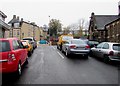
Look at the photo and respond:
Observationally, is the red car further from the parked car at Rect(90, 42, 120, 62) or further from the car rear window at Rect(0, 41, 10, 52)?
the parked car at Rect(90, 42, 120, 62)

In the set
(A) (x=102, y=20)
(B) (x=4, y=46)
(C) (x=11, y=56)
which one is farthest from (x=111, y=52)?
(A) (x=102, y=20)

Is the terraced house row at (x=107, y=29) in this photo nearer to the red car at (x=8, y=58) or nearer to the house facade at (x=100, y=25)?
the house facade at (x=100, y=25)

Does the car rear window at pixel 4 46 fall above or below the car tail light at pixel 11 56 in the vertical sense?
above

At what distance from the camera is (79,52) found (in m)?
14.7

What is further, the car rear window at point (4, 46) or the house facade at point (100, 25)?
the house facade at point (100, 25)

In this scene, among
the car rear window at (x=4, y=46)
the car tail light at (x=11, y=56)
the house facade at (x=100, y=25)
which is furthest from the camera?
the house facade at (x=100, y=25)

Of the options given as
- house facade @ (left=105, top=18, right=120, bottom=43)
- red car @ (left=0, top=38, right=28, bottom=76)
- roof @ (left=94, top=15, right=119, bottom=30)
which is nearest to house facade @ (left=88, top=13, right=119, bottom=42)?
roof @ (left=94, top=15, right=119, bottom=30)

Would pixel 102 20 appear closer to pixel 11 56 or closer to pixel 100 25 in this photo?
pixel 100 25

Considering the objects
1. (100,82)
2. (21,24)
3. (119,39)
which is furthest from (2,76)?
(21,24)

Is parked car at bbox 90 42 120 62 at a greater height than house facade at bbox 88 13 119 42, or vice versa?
house facade at bbox 88 13 119 42

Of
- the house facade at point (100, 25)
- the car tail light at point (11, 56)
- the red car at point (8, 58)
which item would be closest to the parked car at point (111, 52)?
the red car at point (8, 58)

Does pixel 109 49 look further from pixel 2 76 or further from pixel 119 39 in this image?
pixel 119 39

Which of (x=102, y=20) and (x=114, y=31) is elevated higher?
(x=102, y=20)

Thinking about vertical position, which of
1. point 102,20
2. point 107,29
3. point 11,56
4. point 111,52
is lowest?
point 111,52
